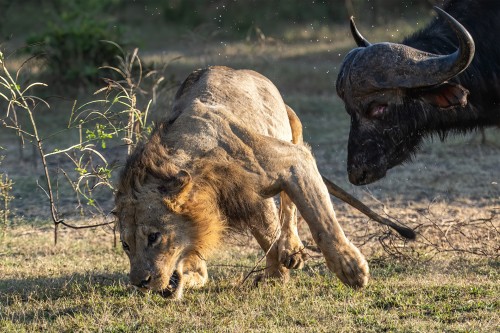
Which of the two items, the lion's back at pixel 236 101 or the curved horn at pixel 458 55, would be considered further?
the lion's back at pixel 236 101

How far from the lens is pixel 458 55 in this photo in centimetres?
595

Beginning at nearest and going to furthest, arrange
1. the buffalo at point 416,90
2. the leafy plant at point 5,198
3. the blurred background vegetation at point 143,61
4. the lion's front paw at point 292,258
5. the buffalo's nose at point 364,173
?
the buffalo at point 416,90 < the lion's front paw at point 292,258 < the buffalo's nose at point 364,173 < the leafy plant at point 5,198 < the blurred background vegetation at point 143,61

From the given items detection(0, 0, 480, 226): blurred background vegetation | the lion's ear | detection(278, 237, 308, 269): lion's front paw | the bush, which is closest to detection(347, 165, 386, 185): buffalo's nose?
detection(278, 237, 308, 269): lion's front paw

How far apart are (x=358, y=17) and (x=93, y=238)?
46.9 ft

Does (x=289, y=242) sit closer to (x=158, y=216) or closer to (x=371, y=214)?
(x=371, y=214)

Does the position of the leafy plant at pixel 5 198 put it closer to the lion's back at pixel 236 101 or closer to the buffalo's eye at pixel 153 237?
the lion's back at pixel 236 101

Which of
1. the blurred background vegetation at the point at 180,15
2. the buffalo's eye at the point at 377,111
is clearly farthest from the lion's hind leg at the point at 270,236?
the blurred background vegetation at the point at 180,15

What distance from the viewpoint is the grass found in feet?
18.3

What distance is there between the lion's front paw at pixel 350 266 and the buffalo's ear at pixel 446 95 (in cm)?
124

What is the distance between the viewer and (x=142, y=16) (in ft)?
82.2

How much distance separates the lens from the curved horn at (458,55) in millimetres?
5766

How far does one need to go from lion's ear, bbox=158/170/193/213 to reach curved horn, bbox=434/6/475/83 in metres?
1.77

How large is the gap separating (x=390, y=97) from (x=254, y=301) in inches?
65.9

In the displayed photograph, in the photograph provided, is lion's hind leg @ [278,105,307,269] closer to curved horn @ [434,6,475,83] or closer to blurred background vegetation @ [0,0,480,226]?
blurred background vegetation @ [0,0,480,226]
